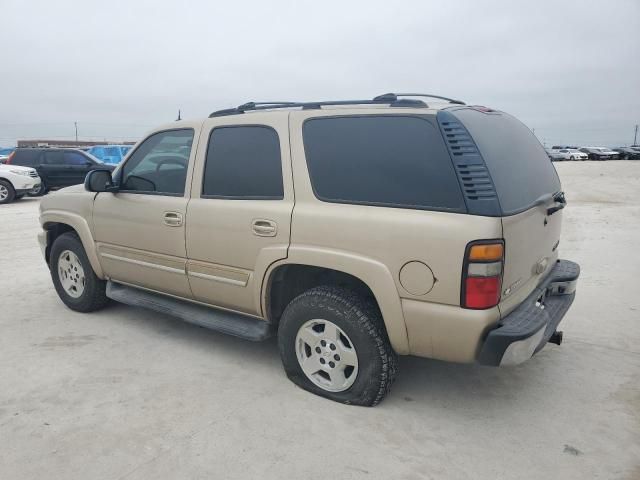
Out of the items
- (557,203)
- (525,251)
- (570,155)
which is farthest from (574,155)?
(525,251)

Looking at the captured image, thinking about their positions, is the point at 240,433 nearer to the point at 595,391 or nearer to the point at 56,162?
the point at 595,391

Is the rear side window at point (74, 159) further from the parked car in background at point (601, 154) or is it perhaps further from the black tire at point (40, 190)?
the parked car in background at point (601, 154)

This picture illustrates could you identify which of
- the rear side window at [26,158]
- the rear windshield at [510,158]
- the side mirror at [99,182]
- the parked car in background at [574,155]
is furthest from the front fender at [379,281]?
the parked car in background at [574,155]

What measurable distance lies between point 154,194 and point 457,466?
9.42ft

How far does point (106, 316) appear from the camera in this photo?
4.70 m

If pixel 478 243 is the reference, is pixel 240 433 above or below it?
below

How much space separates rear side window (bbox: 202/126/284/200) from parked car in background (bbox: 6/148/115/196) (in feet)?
44.4

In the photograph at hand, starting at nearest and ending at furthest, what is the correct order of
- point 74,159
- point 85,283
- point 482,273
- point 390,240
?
point 482,273 < point 390,240 < point 85,283 < point 74,159

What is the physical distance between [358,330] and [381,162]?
3.22ft

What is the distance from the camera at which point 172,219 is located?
3.71 metres

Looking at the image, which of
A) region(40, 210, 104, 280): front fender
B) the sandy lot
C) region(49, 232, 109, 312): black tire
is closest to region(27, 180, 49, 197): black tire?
region(49, 232, 109, 312): black tire

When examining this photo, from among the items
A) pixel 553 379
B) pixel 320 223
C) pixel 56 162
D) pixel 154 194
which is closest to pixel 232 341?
pixel 154 194

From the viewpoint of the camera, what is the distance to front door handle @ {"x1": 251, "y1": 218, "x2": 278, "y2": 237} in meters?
3.16

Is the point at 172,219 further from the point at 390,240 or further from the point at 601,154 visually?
the point at 601,154
